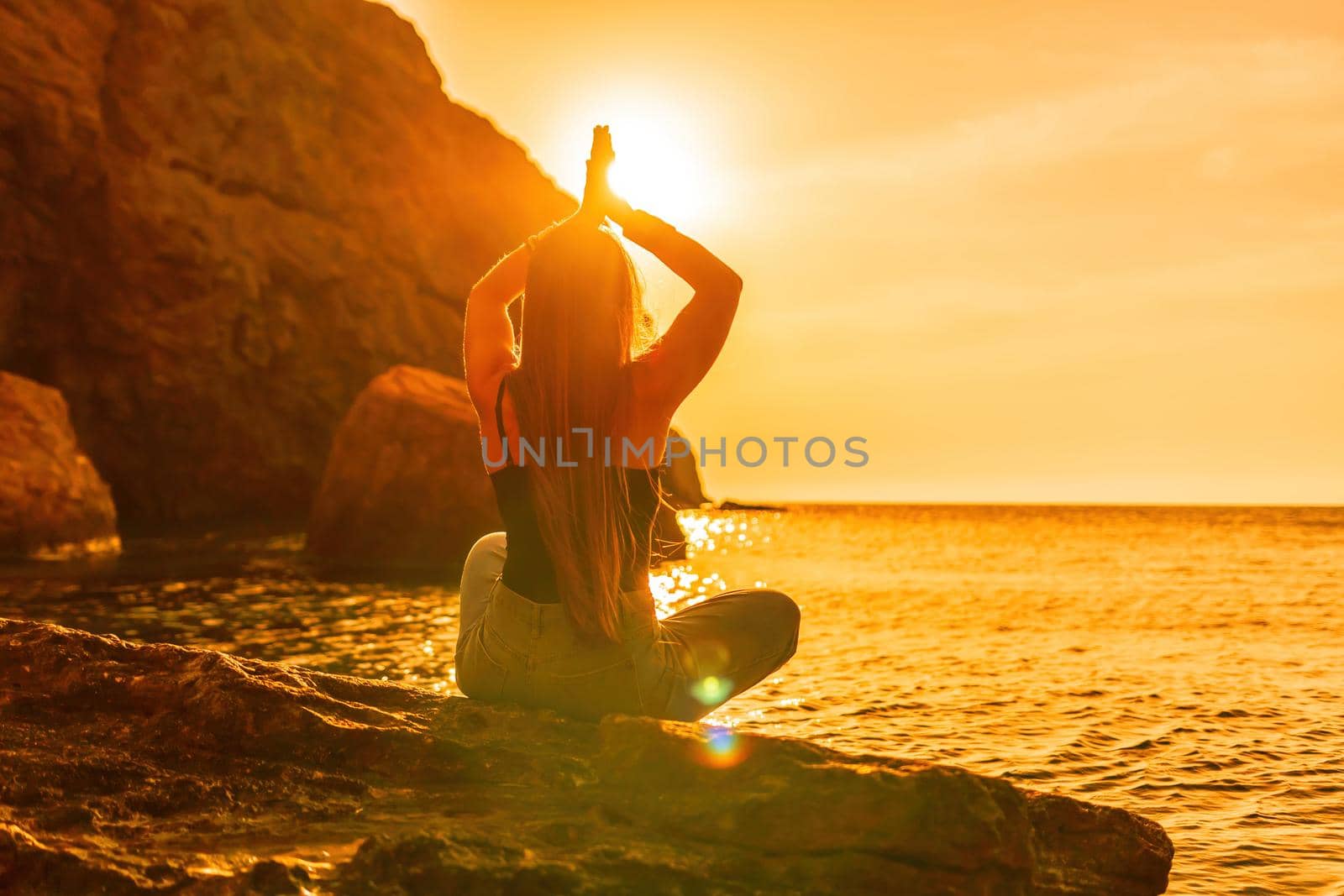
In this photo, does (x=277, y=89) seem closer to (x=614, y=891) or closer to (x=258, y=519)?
(x=258, y=519)

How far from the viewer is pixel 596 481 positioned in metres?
3.45

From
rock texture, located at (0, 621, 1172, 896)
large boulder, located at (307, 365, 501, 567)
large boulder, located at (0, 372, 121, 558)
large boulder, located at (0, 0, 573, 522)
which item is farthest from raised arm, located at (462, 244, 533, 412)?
large boulder, located at (0, 0, 573, 522)

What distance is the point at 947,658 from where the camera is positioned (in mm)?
9773

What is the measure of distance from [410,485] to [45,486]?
6199mm

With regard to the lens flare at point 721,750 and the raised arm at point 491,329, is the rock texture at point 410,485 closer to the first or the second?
the raised arm at point 491,329

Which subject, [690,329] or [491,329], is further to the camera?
[491,329]

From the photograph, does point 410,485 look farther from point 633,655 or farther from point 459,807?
point 459,807

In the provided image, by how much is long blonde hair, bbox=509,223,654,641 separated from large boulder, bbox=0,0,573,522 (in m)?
26.0

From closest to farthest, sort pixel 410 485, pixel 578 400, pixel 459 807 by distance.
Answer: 1. pixel 459 807
2. pixel 578 400
3. pixel 410 485

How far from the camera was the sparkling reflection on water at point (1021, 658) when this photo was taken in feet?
17.9

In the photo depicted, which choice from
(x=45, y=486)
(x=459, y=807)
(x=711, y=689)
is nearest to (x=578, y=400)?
(x=711, y=689)

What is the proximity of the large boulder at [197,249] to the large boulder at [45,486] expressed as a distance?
7.52 m

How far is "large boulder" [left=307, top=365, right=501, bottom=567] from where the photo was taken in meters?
16.7

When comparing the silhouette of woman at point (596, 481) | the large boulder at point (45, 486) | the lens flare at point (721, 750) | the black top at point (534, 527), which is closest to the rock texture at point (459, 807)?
the lens flare at point (721, 750)
